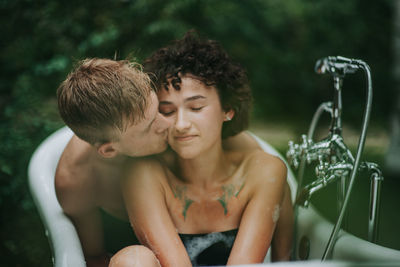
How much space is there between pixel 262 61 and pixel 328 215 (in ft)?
5.98

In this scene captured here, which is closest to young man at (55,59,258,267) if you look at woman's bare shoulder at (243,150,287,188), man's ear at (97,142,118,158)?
man's ear at (97,142,118,158)

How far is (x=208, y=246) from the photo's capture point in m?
0.96

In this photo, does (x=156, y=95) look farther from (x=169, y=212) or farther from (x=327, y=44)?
(x=327, y=44)

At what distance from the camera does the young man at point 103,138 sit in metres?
0.82

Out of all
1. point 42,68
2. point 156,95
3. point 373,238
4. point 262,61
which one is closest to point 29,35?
point 42,68

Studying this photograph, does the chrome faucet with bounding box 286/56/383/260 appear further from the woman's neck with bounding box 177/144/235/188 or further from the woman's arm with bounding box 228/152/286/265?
the woman's neck with bounding box 177/144/235/188

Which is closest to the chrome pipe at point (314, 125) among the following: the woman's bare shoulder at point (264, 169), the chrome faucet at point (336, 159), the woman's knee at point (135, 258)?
the chrome faucet at point (336, 159)

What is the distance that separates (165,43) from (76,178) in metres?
0.99

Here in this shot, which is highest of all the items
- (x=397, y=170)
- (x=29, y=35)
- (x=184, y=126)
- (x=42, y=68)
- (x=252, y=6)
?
(x=252, y=6)

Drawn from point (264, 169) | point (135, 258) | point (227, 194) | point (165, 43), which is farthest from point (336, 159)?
point (165, 43)

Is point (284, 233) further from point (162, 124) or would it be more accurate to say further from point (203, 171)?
point (162, 124)

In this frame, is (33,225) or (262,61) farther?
(262,61)

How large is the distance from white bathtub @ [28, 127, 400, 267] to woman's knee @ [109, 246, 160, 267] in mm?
155

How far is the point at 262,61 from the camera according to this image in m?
2.83
